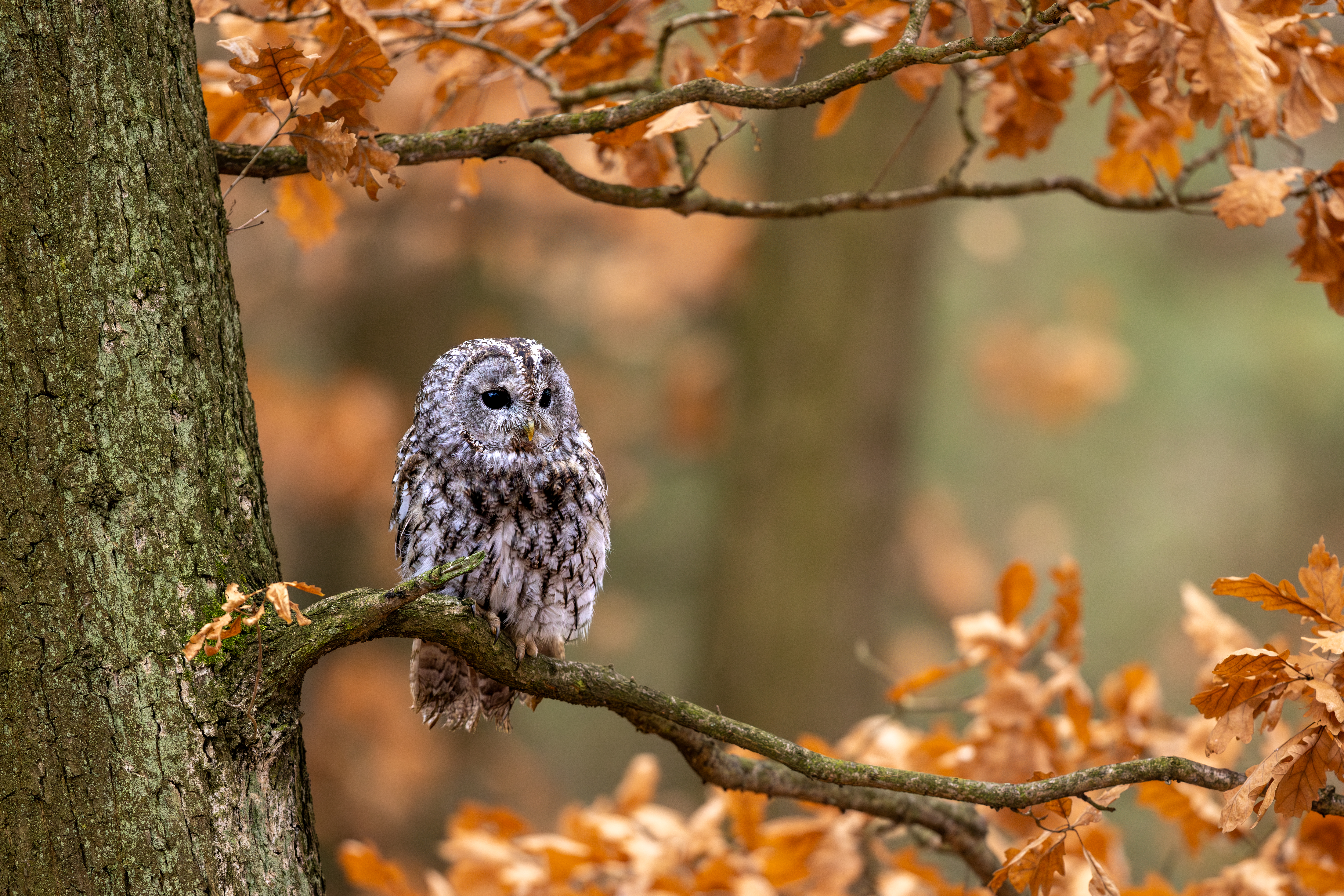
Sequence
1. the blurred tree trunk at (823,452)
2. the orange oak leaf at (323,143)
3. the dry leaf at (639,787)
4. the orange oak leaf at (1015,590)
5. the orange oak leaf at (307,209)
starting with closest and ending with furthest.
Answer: the orange oak leaf at (323,143) < the orange oak leaf at (307,209) < the orange oak leaf at (1015,590) < the dry leaf at (639,787) < the blurred tree trunk at (823,452)

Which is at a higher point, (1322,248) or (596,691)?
(1322,248)

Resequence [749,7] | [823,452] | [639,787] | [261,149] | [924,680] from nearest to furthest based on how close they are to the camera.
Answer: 1. [749,7]
2. [261,149]
3. [924,680]
4. [639,787]
5. [823,452]

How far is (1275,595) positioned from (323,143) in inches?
61.4

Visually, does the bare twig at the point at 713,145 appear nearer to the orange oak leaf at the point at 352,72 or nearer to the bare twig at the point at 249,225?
the orange oak leaf at the point at 352,72

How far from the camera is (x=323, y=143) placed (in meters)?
1.64

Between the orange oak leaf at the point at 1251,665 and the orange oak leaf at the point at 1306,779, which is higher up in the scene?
the orange oak leaf at the point at 1251,665

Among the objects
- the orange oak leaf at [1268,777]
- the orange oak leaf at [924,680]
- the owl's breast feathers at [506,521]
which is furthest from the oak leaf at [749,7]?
the orange oak leaf at [924,680]

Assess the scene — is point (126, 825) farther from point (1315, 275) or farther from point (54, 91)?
point (1315, 275)

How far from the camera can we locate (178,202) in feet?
5.09

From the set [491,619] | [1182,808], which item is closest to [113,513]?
[491,619]

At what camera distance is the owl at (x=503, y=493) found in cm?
219

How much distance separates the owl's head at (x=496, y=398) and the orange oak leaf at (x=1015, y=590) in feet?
3.41

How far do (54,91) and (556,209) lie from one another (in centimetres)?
536

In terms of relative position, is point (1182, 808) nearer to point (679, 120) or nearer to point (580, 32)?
point (679, 120)
